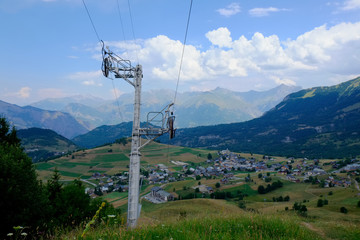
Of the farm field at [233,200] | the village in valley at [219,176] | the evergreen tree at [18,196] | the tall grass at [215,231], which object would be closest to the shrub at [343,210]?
the farm field at [233,200]

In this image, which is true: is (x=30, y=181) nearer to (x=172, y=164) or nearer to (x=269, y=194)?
(x=269, y=194)

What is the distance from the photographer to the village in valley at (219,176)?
104562 mm

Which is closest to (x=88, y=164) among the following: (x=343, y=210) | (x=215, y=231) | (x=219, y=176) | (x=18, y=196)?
(x=219, y=176)

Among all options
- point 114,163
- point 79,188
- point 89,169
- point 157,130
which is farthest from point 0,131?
point 114,163

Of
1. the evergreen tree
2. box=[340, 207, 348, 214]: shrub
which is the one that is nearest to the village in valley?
box=[340, 207, 348, 214]: shrub

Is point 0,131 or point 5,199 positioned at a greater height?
point 0,131

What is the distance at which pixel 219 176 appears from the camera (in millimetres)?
141500

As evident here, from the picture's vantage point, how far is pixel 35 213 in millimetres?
13453

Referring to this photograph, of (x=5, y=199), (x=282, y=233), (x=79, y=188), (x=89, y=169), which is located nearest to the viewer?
(x=282, y=233)

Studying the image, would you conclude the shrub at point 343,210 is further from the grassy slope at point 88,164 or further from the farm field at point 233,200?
the grassy slope at point 88,164

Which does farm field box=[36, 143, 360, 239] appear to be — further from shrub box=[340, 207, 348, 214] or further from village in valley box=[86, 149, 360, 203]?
village in valley box=[86, 149, 360, 203]

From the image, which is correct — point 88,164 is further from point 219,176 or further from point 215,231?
point 215,231

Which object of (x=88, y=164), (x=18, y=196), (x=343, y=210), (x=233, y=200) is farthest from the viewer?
(x=88, y=164)

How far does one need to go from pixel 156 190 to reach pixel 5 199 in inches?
3613
